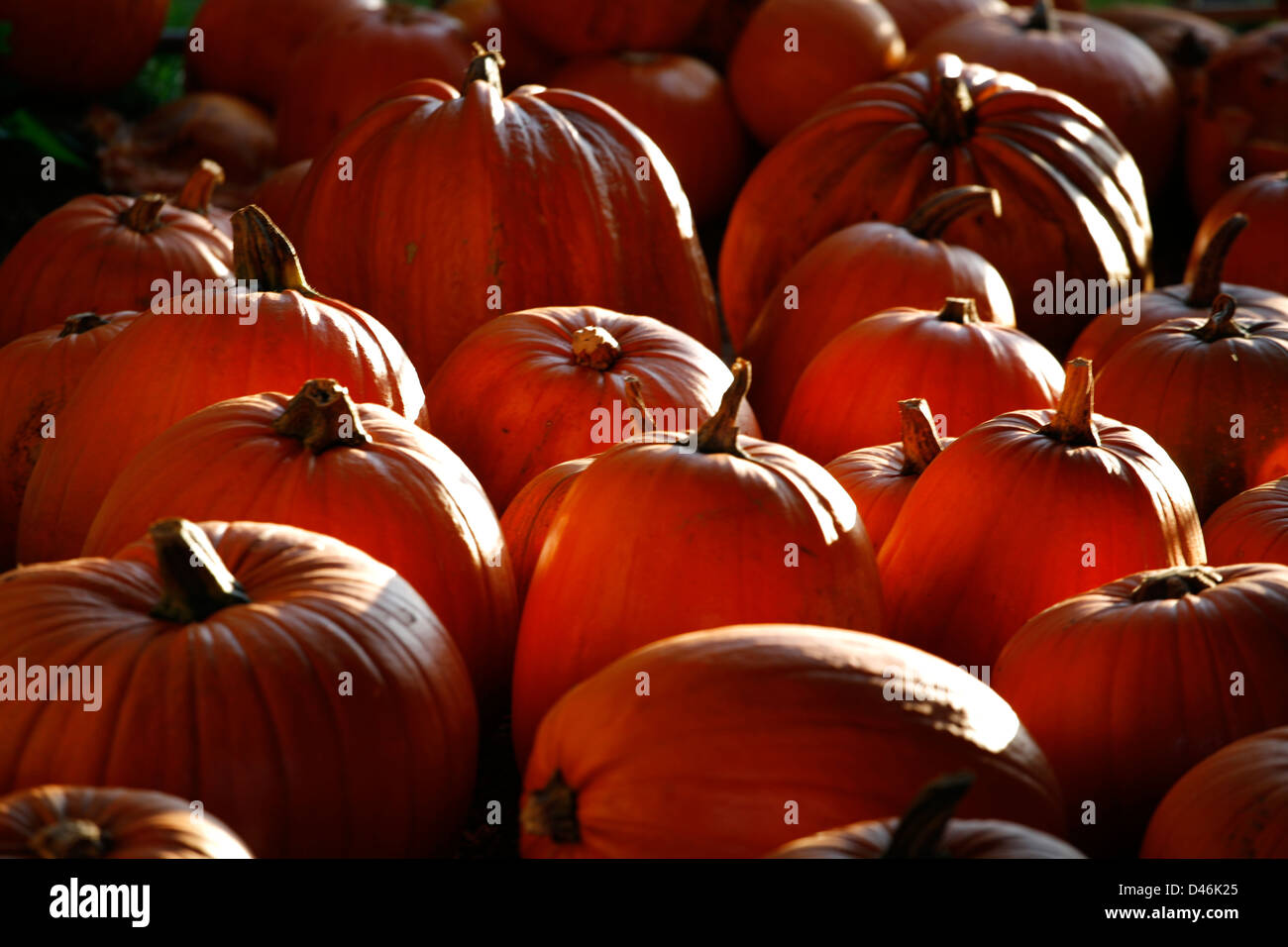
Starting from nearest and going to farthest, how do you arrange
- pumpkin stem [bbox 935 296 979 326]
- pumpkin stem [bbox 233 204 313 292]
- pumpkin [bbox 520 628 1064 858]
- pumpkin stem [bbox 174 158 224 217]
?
pumpkin [bbox 520 628 1064 858]
pumpkin stem [bbox 233 204 313 292]
pumpkin stem [bbox 935 296 979 326]
pumpkin stem [bbox 174 158 224 217]

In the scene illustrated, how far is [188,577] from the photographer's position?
1.45 m

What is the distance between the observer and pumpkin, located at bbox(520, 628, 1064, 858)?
1.32 metres

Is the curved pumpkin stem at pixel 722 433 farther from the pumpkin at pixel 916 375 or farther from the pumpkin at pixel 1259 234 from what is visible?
the pumpkin at pixel 1259 234

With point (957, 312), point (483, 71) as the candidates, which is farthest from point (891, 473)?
point (483, 71)

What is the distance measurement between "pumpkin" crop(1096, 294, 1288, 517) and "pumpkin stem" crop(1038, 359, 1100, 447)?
65 cm

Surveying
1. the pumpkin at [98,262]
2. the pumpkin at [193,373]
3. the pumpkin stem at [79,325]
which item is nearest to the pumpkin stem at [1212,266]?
the pumpkin at [193,373]

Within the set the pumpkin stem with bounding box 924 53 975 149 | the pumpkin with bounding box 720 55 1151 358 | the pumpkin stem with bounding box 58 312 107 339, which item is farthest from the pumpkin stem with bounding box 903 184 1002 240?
the pumpkin stem with bounding box 58 312 107 339

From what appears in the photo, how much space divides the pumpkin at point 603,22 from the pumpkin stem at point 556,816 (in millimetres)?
4088

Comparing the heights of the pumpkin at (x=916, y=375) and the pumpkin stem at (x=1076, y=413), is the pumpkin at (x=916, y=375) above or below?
above

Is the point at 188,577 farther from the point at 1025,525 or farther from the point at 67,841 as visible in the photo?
the point at 1025,525

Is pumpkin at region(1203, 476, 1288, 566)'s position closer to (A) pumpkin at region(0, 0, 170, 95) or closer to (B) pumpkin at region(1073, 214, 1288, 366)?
(B) pumpkin at region(1073, 214, 1288, 366)

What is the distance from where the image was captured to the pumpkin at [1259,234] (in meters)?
3.59

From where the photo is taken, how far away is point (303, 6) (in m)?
5.48
